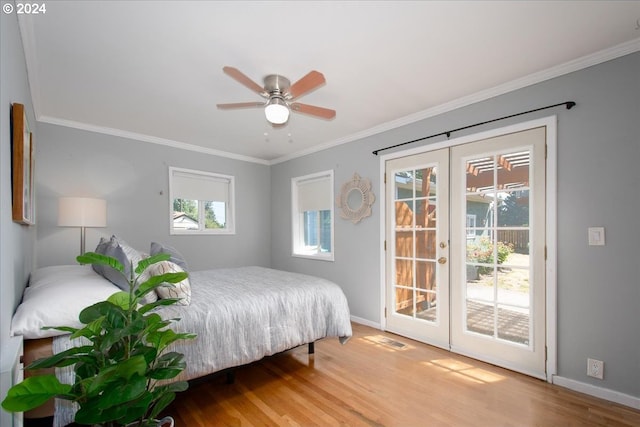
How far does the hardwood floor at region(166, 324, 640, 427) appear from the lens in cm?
189

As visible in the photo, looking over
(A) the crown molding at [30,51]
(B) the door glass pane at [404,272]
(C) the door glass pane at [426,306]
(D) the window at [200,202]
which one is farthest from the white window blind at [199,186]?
(C) the door glass pane at [426,306]

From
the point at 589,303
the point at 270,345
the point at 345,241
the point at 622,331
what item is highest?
the point at 345,241

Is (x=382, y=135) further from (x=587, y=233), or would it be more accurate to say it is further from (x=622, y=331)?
(x=622, y=331)

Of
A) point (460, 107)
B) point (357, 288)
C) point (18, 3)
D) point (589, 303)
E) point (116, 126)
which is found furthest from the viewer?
point (357, 288)

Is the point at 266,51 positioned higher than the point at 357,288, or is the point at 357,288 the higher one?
the point at 266,51

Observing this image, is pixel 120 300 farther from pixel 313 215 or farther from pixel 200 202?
pixel 313 215

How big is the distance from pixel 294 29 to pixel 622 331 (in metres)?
3.09

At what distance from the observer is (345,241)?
13.3ft

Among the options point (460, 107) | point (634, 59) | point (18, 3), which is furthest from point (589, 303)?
point (18, 3)

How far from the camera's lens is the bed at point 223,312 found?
1537 millimetres

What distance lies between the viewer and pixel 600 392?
2.11 metres

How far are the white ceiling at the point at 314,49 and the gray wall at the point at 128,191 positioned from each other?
481mm

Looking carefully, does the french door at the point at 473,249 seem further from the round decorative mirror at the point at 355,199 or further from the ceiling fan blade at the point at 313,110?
the ceiling fan blade at the point at 313,110

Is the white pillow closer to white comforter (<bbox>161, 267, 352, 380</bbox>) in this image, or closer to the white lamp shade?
white comforter (<bbox>161, 267, 352, 380</bbox>)
